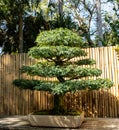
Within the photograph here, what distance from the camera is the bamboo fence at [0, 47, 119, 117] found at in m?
6.01

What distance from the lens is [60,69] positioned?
198 inches

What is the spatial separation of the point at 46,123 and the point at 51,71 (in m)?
1.00

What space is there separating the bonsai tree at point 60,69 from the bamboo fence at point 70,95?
0.87m

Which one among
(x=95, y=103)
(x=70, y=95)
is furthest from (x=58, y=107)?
(x=95, y=103)

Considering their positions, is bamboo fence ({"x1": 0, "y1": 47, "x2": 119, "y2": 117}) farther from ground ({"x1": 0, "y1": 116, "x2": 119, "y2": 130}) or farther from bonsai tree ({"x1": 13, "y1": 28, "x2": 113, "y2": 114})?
bonsai tree ({"x1": 13, "y1": 28, "x2": 113, "y2": 114})

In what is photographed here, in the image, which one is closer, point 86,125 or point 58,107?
point 86,125

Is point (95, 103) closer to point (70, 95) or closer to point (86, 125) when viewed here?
point (70, 95)

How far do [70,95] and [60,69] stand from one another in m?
1.46

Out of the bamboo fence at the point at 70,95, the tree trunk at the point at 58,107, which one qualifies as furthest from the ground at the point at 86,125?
the bamboo fence at the point at 70,95

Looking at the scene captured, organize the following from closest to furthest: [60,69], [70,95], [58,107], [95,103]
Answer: [60,69] → [58,107] → [95,103] → [70,95]

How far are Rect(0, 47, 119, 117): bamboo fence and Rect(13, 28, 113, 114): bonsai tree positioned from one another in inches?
34.3

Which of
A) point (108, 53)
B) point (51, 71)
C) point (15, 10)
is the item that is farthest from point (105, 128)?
point (15, 10)

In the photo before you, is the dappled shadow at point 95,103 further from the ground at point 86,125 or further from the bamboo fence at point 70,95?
the ground at point 86,125

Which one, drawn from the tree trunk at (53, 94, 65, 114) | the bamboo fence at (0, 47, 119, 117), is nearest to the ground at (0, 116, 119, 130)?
the tree trunk at (53, 94, 65, 114)
